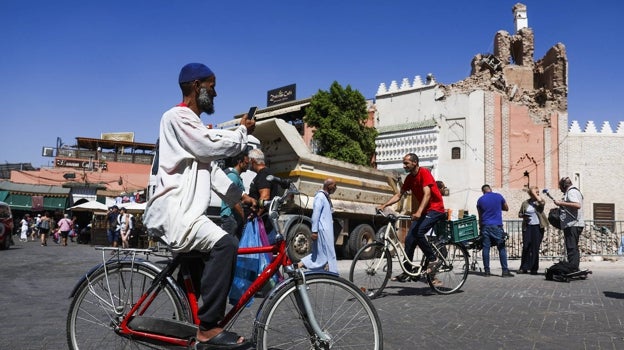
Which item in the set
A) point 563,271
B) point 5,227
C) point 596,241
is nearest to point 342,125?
point 596,241

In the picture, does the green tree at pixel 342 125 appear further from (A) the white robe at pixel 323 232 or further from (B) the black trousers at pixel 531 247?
(A) the white robe at pixel 323 232

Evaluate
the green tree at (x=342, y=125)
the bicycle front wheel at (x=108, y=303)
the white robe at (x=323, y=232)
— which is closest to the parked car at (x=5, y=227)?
the white robe at (x=323, y=232)

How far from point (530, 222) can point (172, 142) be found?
9.50 m

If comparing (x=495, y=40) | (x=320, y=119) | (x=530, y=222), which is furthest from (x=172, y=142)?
(x=495, y=40)

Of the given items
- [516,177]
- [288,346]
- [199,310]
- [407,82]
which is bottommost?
[288,346]

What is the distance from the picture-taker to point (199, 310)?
3.05 meters

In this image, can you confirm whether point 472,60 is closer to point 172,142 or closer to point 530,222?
point 530,222

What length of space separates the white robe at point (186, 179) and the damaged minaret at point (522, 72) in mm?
32325

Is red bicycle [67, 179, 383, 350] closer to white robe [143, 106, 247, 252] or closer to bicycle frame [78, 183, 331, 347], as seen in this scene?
bicycle frame [78, 183, 331, 347]

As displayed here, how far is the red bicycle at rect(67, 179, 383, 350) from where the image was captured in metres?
3.01

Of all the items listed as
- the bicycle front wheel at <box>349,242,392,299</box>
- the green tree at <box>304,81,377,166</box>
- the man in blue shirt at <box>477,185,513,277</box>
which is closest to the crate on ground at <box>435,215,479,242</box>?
the bicycle front wheel at <box>349,242,392,299</box>

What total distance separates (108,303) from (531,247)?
9.67m

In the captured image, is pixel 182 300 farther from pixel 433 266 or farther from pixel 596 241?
pixel 596 241

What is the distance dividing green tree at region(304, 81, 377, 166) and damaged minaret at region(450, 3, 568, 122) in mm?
6589
